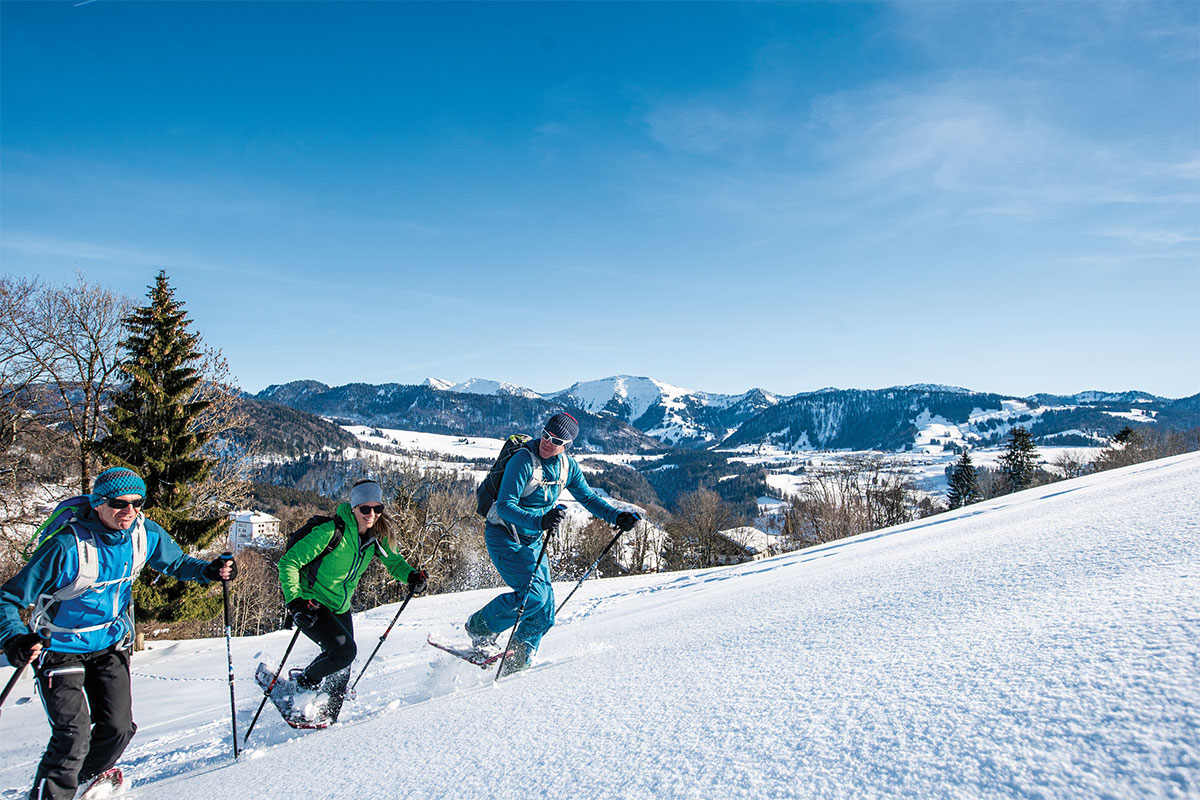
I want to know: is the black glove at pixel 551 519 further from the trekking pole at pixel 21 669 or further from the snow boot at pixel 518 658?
the trekking pole at pixel 21 669

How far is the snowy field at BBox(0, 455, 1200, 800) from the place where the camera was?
5.57ft

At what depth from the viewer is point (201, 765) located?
400 centimetres

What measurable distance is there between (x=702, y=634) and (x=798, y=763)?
98.0 inches

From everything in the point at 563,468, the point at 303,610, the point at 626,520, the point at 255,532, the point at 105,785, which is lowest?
the point at 255,532

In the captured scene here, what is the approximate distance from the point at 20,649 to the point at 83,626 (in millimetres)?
376

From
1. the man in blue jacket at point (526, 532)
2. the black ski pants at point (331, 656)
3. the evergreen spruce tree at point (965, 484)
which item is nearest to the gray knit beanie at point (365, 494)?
the black ski pants at point (331, 656)

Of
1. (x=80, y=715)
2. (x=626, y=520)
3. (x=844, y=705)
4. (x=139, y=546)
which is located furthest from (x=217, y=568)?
(x=844, y=705)

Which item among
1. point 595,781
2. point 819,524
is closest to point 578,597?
point 595,781

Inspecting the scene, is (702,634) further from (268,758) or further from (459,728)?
(268,758)

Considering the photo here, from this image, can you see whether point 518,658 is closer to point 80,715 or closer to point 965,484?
point 80,715

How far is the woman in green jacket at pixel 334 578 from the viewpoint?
14.7ft

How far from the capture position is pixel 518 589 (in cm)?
535

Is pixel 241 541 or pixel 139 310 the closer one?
pixel 139 310

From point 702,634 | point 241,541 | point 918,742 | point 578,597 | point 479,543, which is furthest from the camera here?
point 241,541
